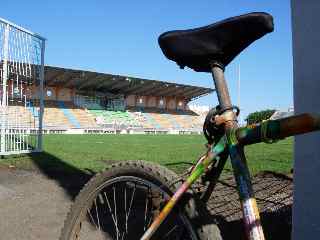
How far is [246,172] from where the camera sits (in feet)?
5.09

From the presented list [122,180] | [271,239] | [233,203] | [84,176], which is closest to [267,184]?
[233,203]

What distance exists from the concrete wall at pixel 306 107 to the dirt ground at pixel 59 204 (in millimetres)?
687

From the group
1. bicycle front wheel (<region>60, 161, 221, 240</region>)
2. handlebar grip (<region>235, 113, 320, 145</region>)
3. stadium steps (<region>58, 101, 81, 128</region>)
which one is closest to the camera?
handlebar grip (<region>235, 113, 320, 145</region>)

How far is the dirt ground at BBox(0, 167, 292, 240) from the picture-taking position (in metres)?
3.29

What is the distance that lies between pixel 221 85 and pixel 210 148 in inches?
10.7

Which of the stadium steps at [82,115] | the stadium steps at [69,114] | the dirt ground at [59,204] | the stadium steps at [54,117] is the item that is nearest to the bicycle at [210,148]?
the dirt ground at [59,204]

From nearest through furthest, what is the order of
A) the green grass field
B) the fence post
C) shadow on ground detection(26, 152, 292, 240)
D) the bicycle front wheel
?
the bicycle front wheel
shadow on ground detection(26, 152, 292, 240)
the green grass field
the fence post

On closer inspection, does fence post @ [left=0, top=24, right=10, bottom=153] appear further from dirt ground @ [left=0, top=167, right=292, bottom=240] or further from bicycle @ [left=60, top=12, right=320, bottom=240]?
bicycle @ [left=60, top=12, right=320, bottom=240]

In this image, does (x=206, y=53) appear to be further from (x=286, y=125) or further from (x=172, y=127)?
(x=172, y=127)

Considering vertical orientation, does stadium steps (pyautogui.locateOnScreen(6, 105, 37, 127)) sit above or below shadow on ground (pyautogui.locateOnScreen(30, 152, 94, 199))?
above

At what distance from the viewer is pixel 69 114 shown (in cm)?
4781

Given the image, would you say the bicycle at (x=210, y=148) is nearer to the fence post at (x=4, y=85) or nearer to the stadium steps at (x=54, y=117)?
the fence post at (x=4, y=85)

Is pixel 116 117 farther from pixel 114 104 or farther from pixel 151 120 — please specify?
pixel 151 120

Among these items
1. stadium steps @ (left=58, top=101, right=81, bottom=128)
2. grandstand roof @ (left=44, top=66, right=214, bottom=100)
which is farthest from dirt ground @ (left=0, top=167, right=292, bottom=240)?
stadium steps @ (left=58, top=101, right=81, bottom=128)
